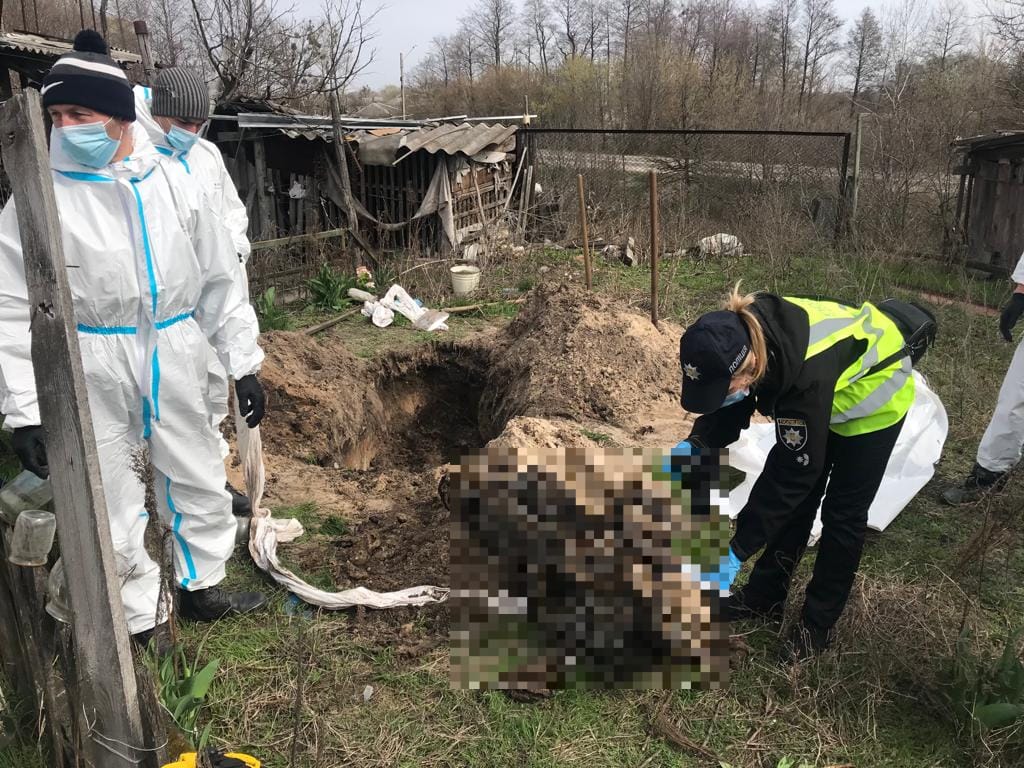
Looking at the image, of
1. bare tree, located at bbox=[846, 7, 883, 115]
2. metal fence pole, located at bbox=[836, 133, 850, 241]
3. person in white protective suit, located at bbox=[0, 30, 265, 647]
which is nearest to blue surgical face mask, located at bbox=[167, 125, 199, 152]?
person in white protective suit, located at bbox=[0, 30, 265, 647]

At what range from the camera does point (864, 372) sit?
271cm

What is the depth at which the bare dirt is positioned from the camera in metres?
3.94

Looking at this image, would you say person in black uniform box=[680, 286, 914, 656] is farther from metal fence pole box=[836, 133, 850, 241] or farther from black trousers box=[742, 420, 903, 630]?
metal fence pole box=[836, 133, 850, 241]

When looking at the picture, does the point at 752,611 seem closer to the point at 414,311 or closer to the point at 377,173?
the point at 414,311

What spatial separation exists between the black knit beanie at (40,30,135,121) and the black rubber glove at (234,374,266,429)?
3.89ft

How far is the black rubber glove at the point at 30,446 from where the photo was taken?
2.51 m

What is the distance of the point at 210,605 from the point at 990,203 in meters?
10.8

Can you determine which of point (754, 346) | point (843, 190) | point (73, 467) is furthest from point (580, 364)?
point (843, 190)

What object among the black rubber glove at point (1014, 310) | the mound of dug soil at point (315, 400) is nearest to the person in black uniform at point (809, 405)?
the black rubber glove at point (1014, 310)

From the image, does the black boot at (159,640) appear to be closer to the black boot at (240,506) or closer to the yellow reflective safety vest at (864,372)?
the black boot at (240,506)

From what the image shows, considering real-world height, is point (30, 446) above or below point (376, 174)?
below

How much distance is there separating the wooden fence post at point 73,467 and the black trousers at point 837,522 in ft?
7.31

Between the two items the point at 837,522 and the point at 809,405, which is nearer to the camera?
the point at 809,405

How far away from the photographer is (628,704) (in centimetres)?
291
